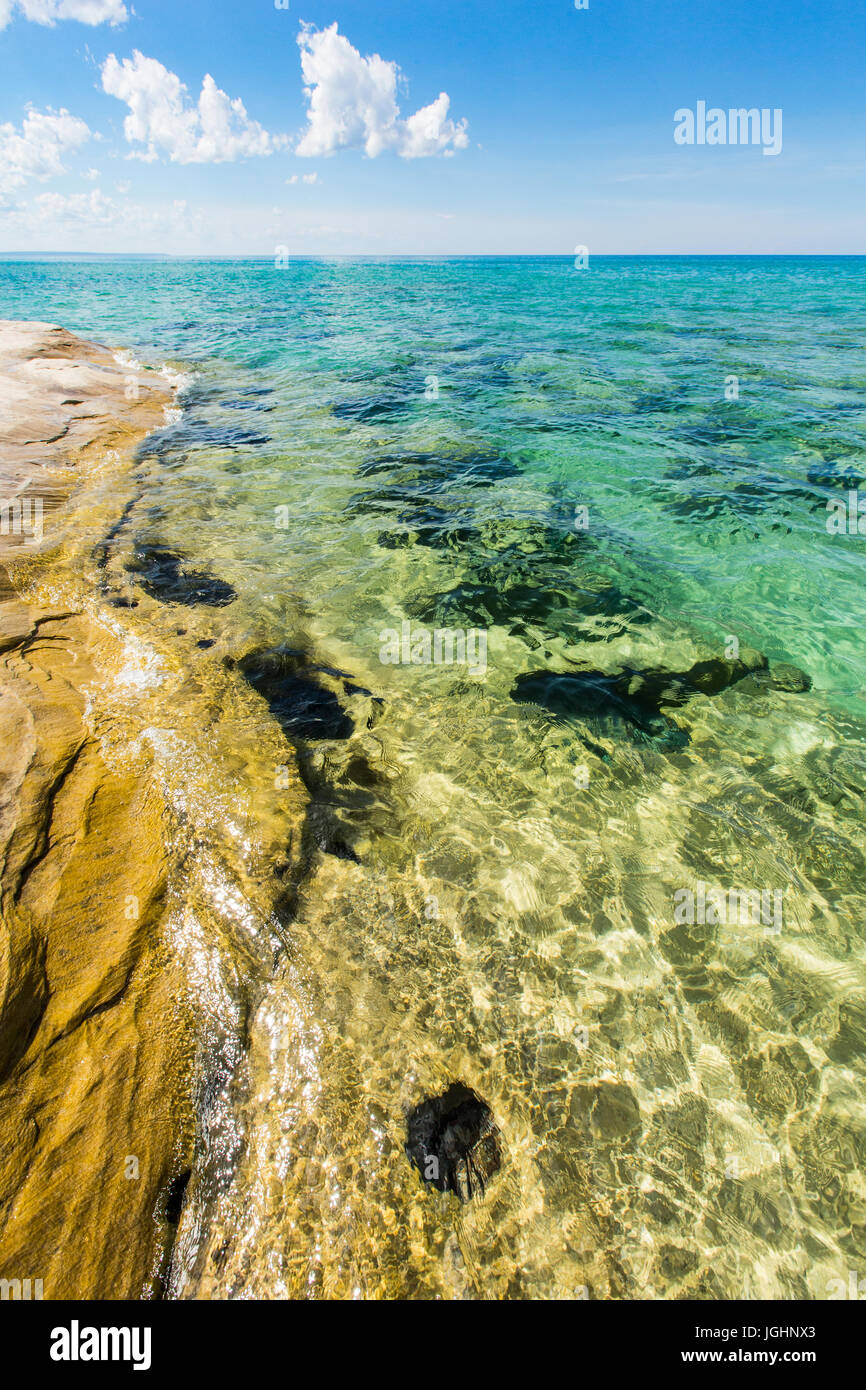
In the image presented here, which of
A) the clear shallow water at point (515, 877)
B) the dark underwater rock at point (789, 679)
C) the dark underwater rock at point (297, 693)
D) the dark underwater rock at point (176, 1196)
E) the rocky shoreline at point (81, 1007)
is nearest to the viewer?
the rocky shoreline at point (81, 1007)

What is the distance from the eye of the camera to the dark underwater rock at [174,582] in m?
8.55

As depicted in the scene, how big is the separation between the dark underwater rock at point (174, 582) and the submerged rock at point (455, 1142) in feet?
23.3

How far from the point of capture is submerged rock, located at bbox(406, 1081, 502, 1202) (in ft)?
10.7

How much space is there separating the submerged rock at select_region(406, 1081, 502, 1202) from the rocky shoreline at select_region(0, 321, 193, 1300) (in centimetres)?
135

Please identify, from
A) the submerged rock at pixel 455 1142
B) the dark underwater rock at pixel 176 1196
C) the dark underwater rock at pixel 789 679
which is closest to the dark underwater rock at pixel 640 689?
the dark underwater rock at pixel 789 679

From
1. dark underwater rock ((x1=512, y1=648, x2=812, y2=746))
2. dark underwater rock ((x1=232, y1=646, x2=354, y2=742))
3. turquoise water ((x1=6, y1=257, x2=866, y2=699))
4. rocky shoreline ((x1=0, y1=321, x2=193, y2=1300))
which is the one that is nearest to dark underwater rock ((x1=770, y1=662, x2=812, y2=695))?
dark underwater rock ((x1=512, y1=648, x2=812, y2=746))

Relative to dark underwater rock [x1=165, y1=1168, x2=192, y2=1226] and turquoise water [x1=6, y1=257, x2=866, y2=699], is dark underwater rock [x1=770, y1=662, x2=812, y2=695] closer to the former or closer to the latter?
turquoise water [x1=6, y1=257, x2=866, y2=699]

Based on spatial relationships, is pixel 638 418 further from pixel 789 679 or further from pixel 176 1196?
pixel 176 1196

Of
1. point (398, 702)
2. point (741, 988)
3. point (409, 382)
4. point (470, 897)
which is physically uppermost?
point (409, 382)

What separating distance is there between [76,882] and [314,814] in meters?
1.96

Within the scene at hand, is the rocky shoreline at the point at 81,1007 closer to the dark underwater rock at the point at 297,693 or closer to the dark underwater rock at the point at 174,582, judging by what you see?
the dark underwater rock at the point at 297,693

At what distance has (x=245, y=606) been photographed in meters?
8.49
